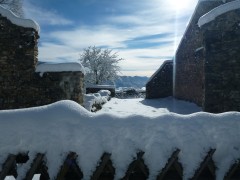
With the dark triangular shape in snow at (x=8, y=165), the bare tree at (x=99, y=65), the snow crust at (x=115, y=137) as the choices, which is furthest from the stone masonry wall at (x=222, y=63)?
the bare tree at (x=99, y=65)

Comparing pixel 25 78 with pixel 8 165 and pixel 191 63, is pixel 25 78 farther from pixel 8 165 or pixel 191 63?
pixel 191 63

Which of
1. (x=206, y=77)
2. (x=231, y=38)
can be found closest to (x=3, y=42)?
(x=206, y=77)

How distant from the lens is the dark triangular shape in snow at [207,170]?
10.4 feet

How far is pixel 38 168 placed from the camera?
3.20m

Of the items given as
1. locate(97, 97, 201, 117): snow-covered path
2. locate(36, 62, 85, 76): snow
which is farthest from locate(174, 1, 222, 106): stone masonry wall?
locate(36, 62, 85, 76): snow

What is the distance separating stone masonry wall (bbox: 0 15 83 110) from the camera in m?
8.10

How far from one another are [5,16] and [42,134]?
5.87 meters

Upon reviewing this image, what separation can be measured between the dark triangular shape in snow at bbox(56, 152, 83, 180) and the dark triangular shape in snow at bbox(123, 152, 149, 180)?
503 mm

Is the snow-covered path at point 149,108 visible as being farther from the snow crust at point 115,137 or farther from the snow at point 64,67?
the snow crust at point 115,137

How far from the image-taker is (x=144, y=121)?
10.8 feet

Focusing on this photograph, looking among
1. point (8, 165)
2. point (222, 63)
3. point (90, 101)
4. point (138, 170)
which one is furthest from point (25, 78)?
point (138, 170)

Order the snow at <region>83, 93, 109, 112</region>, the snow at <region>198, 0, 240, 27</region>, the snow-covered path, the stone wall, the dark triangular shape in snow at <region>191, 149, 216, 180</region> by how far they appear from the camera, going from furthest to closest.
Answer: the stone wall, the snow-covered path, the snow at <region>83, 93, 109, 112</region>, the snow at <region>198, 0, 240, 27</region>, the dark triangular shape in snow at <region>191, 149, 216, 180</region>

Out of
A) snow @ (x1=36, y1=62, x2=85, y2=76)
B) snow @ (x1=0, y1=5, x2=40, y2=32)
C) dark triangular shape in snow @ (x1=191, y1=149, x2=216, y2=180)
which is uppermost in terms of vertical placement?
snow @ (x1=0, y1=5, x2=40, y2=32)

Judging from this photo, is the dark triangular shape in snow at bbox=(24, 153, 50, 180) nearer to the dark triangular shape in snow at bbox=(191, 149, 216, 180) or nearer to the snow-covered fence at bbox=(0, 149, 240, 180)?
the snow-covered fence at bbox=(0, 149, 240, 180)
